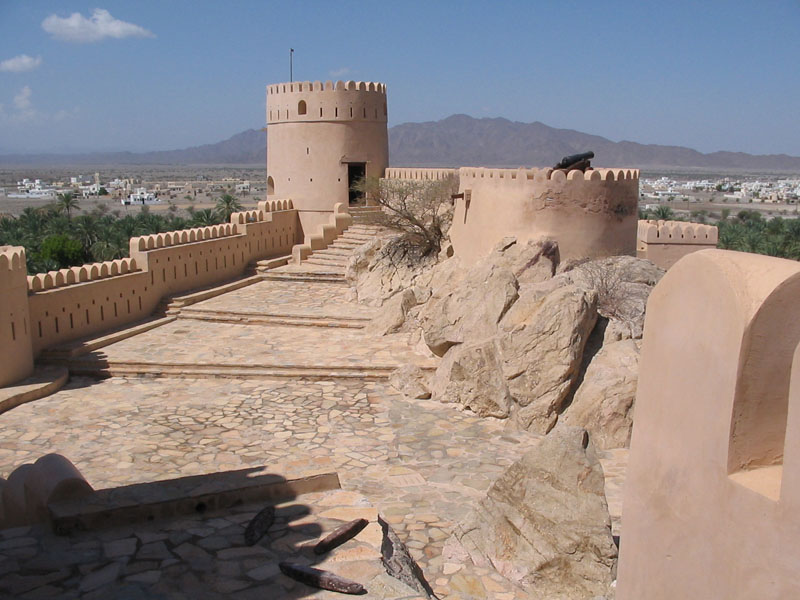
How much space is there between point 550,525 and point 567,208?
7898mm

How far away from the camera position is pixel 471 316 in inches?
439

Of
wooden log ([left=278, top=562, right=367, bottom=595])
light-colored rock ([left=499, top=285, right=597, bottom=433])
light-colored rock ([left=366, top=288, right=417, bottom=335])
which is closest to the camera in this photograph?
wooden log ([left=278, top=562, right=367, bottom=595])

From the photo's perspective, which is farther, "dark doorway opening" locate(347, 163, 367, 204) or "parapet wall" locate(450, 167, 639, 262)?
"dark doorway opening" locate(347, 163, 367, 204)

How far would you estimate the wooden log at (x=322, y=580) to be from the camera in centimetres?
419

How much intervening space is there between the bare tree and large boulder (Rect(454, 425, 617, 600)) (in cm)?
1016

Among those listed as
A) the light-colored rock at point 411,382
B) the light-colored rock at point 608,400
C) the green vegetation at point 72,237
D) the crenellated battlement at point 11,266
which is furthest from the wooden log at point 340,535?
the green vegetation at point 72,237

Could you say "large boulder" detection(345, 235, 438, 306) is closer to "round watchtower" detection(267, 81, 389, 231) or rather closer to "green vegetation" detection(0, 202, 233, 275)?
"round watchtower" detection(267, 81, 389, 231)

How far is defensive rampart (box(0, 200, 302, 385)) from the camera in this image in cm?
1120

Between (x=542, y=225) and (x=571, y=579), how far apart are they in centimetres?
805

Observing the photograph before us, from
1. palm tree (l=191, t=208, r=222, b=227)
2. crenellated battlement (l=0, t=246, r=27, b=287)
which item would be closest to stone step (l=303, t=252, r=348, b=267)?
crenellated battlement (l=0, t=246, r=27, b=287)

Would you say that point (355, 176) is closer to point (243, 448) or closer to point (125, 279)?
point (125, 279)

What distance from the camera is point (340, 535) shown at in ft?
15.8

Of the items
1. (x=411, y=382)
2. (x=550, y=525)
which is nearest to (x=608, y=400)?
(x=411, y=382)

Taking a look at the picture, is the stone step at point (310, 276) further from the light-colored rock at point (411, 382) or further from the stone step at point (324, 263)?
the light-colored rock at point (411, 382)
